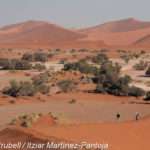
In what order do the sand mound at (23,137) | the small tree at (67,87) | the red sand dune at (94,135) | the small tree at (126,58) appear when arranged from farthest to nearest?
the small tree at (126,58) < the small tree at (67,87) < the red sand dune at (94,135) < the sand mound at (23,137)

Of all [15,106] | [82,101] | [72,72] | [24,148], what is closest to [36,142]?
[24,148]

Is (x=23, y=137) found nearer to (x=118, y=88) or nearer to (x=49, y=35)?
(x=118, y=88)

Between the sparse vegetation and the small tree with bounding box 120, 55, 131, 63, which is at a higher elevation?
the small tree with bounding box 120, 55, 131, 63

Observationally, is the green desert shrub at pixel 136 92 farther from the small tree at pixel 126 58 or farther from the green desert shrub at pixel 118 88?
the small tree at pixel 126 58

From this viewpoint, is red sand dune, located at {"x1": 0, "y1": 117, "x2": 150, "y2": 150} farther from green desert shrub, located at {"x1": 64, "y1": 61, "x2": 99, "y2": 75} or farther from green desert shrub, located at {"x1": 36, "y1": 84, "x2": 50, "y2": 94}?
green desert shrub, located at {"x1": 64, "y1": 61, "x2": 99, "y2": 75}

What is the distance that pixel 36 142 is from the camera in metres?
9.43

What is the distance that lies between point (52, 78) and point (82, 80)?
3768 millimetres

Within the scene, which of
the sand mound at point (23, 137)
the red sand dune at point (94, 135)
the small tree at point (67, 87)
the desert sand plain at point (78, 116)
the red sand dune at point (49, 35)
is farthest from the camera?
the red sand dune at point (49, 35)

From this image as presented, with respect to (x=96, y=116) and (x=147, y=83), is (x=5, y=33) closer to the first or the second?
(x=147, y=83)

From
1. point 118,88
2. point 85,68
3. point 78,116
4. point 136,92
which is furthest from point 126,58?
point 78,116

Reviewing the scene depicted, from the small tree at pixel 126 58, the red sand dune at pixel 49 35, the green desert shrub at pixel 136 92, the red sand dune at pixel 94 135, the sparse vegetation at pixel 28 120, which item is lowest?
the green desert shrub at pixel 136 92

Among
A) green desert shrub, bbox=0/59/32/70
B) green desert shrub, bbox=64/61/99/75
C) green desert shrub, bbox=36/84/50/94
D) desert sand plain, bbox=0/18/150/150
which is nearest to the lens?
desert sand plain, bbox=0/18/150/150

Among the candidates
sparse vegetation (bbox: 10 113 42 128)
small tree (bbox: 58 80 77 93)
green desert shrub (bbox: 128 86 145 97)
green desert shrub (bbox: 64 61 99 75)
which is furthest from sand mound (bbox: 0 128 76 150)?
green desert shrub (bbox: 64 61 99 75)

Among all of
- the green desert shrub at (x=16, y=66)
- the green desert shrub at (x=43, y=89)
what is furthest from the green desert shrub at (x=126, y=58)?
the green desert shrub at (x=43, y=89)
